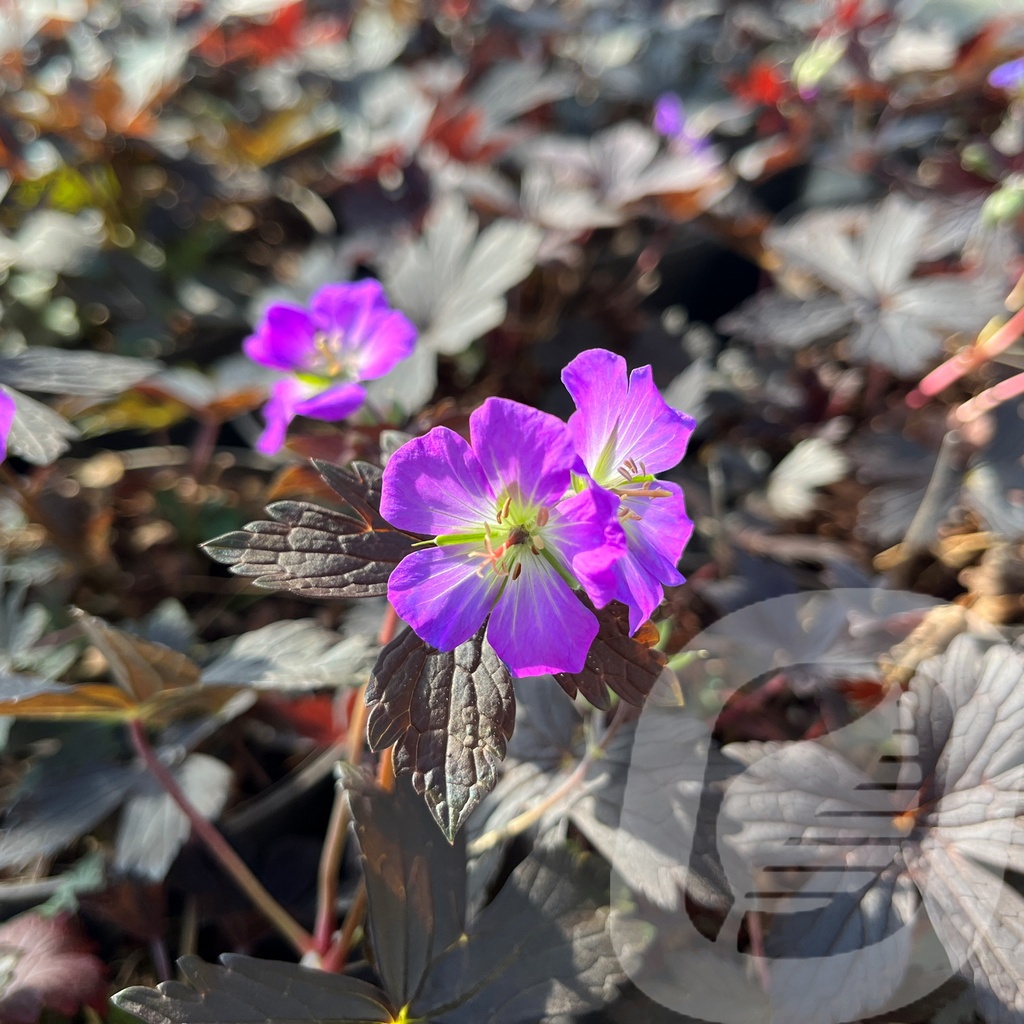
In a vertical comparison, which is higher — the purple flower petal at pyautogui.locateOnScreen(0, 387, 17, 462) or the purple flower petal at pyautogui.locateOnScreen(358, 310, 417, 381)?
the purple flower petal at pyautogui.locateOnScreen(358, 310, 417, 381)

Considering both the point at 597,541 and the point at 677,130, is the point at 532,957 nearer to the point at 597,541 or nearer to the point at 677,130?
the point at 597,541

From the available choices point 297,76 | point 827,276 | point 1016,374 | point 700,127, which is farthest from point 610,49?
point 1016,374

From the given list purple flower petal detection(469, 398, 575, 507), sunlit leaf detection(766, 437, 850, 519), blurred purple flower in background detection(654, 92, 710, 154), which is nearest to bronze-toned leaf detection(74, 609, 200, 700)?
purple flower petal detection(469, 398, 575, 507)

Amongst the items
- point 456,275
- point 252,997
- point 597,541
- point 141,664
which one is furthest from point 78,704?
point 456,275

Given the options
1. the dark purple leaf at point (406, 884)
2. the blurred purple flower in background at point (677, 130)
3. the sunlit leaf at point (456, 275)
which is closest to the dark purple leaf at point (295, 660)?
the dark purple leaf at point (406, 884)

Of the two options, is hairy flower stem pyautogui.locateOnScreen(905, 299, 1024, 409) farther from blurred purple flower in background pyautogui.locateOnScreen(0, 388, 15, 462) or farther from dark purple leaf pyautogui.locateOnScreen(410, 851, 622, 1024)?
blurred purple flower in background pyautogui.locateOnScreen(0, 388, 15, 462)

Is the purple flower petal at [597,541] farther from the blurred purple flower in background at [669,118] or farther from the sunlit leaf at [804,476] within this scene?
the blurred purple flower in background at [669,118]

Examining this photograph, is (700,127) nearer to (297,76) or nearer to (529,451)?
(297,76)
